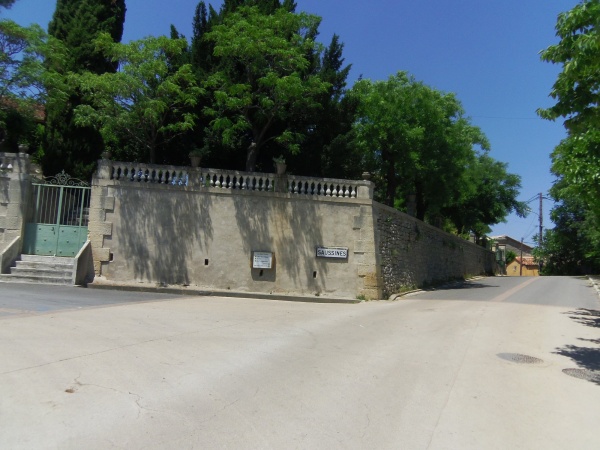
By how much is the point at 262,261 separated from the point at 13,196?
8.59 metres

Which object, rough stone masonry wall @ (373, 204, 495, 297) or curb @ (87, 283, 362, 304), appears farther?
rough stone masonry wall @ (373, 204, 495, 297)

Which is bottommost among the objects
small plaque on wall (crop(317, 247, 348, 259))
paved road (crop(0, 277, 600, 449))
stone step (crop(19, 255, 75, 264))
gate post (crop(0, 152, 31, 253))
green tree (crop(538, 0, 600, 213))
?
paved road (crop(0, 277, 600, 449))

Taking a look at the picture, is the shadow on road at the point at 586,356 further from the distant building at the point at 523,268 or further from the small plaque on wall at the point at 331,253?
the distant building at the point at 523,268

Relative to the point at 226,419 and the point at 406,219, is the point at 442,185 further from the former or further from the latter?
the point at 226,419

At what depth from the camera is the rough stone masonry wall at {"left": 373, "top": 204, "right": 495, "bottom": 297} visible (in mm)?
17250

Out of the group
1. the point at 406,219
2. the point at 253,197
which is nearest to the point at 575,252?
the point at 406,219

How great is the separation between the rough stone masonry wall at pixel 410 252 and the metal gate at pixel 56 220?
10326 millimetres

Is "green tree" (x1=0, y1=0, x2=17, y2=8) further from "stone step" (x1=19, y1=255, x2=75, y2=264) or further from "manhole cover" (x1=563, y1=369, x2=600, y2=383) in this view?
"manhole cover" (x1=563, y1=369, x2=600, y2=383)

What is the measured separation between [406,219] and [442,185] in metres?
4.11

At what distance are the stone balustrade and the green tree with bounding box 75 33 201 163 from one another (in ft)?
4.75

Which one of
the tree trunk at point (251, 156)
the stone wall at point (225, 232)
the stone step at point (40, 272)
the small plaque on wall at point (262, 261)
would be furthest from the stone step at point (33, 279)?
the tree trunk at point (251, 156)

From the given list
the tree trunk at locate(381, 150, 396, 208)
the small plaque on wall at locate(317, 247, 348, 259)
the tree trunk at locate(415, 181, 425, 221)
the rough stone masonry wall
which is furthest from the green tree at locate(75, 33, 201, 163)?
the tree trunk at locate(415, 181, 425, 221)

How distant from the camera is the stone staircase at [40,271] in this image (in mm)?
14398

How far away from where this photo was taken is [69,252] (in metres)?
15.6
